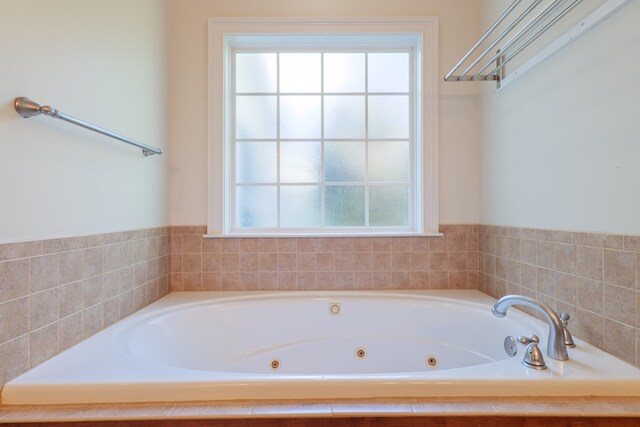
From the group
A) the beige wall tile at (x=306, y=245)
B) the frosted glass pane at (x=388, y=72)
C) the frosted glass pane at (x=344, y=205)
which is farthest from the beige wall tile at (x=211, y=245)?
the frosted glass pane at (x=388, y=72)

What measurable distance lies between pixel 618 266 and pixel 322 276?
130 centimetres

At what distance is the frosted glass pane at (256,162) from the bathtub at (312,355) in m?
0.75

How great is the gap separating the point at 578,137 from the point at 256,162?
5.40ft

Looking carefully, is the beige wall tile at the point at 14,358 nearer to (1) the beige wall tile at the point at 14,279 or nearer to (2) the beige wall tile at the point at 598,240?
(1) the beige wall tile at the point at 14,279


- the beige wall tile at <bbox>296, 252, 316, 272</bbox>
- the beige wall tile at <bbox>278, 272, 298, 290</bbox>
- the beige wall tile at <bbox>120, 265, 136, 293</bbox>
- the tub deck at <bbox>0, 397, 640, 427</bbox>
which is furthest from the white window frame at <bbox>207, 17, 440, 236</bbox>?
the tub deck at <bbox>0, 397, 640, 427</bbox>

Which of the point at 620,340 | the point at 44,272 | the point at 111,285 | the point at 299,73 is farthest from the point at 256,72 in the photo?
the point at 620,340

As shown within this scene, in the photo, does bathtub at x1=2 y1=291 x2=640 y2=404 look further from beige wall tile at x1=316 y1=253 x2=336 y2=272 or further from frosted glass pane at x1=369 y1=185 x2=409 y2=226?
frosted glass pane at x1=369 y1=185 x2=409 y2=226

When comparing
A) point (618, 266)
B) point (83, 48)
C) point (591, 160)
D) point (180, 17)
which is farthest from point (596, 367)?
point (180, 17)

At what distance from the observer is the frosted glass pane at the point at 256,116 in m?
2.07

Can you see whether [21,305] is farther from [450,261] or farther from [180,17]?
[450,261]

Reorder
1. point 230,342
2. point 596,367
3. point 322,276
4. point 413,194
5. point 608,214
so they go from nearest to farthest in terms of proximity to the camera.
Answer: point 596,367, point 608,214, point 230,342, point 322,276, point 413,194

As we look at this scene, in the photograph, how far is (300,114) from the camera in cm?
207

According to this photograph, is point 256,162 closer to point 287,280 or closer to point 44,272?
point 287,280

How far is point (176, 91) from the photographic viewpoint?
1.90m
